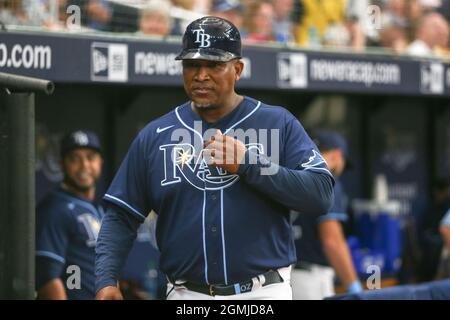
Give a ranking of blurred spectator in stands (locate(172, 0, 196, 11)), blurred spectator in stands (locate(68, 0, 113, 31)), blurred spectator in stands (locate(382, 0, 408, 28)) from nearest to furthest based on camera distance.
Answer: blurred spectator in stands (locate(68, 0, 113, 31)) → blurred spectator in stands (locate(172, 0, 196, 11)) → blurred spectator in stands (locate(382, 0, 408, 28))

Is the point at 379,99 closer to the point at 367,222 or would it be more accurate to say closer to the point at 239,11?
the point at 367,222

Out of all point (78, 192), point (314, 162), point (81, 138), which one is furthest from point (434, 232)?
point (314, 162)

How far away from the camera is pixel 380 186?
948cm

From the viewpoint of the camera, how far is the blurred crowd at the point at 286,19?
666cm

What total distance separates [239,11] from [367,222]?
88.3 inches

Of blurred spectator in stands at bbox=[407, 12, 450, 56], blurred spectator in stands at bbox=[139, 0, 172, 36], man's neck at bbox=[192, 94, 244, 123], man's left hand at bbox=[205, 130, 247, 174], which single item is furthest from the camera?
blurred spectator in stands at bbox=[407, 12, 450, 56]

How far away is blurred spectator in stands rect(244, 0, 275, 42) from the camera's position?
7980 mm

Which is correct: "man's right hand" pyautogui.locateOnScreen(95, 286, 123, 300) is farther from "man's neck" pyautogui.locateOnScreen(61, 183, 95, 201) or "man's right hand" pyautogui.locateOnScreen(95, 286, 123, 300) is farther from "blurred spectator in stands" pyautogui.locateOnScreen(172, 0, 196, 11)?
"blurred spectator in stands" pyautogui.locateOnScreen(172, 0, 196, 11)

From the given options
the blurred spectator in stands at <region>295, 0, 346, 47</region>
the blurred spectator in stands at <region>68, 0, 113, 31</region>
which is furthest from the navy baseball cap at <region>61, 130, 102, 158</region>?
the blurred spectator in stands at <region>295, 0, 346, 47</region>

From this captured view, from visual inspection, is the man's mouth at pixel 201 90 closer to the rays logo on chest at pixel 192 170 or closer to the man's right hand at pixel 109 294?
the rays logo on chest at pixel 192 170

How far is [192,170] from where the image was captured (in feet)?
12.2

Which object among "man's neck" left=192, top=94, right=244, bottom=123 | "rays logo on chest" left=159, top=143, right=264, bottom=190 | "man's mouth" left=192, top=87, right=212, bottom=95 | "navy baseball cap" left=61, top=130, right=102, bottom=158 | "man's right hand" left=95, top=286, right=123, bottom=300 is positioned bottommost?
"man's right hand" left=95, top=286, right=123, bottom=300

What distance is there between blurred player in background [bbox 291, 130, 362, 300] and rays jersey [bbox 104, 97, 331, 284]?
9.22ft
